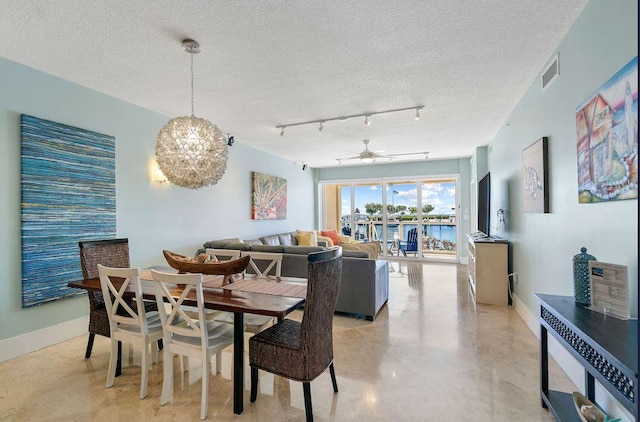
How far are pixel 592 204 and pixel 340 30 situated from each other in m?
2.10

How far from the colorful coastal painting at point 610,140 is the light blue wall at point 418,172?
573cm

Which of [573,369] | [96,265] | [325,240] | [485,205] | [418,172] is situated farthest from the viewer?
[418,172]

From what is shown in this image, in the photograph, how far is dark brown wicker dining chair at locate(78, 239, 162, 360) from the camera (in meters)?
2.56

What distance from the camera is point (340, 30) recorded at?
89.5 inches

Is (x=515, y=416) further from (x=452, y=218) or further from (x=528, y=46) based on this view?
(x=452, y=218)

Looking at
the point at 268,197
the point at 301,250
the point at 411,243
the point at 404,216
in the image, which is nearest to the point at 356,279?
the point at 301,250

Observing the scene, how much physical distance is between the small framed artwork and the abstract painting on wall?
14.8 feet

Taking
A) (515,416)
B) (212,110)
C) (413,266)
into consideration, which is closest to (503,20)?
(515,416)

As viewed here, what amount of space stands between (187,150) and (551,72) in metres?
3.23

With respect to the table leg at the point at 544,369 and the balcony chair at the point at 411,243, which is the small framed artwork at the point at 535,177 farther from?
→ the balcony chair at the point at 411,243

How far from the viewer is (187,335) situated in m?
2.00

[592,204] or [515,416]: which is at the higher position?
[592,204]

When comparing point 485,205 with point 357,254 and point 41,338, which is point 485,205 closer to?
point 357,254

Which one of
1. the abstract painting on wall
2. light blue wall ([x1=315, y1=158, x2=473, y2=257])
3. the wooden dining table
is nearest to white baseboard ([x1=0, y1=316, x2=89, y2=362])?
the abstract painting on wall
